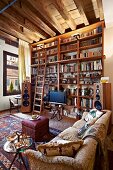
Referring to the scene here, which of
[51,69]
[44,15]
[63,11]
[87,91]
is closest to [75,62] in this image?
[51,69]

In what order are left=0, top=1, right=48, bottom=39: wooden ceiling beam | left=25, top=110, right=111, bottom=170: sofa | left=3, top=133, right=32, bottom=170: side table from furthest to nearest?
1. left=0, top=1, right=48, bottom=39: wooden ceiling beam
2. left=3, top=133, right=32, bottom=170: side table
3. left=25, top=110, right=111, bottom=170: sofa

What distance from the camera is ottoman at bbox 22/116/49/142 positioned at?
2.62 metres

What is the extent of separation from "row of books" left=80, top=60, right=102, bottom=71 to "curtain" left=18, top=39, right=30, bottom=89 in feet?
8.73

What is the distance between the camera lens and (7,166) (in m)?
1.85

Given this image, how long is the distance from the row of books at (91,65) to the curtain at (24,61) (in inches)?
105

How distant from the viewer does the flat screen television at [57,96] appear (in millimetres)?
4203

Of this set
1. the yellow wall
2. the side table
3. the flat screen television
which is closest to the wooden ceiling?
the yellow wall

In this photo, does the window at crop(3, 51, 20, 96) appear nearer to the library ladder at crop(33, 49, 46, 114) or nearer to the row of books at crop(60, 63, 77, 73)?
the library ladder at crop(33, 49, 46, 114)

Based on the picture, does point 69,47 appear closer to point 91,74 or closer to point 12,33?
point 91,74

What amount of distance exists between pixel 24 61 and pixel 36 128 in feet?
12.9

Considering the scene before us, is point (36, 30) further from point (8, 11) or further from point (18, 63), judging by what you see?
point (18, 63)

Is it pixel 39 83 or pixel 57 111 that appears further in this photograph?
pixel 39 83

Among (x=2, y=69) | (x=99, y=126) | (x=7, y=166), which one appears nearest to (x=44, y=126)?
(x=7, y=166)

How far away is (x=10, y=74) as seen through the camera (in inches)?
228
